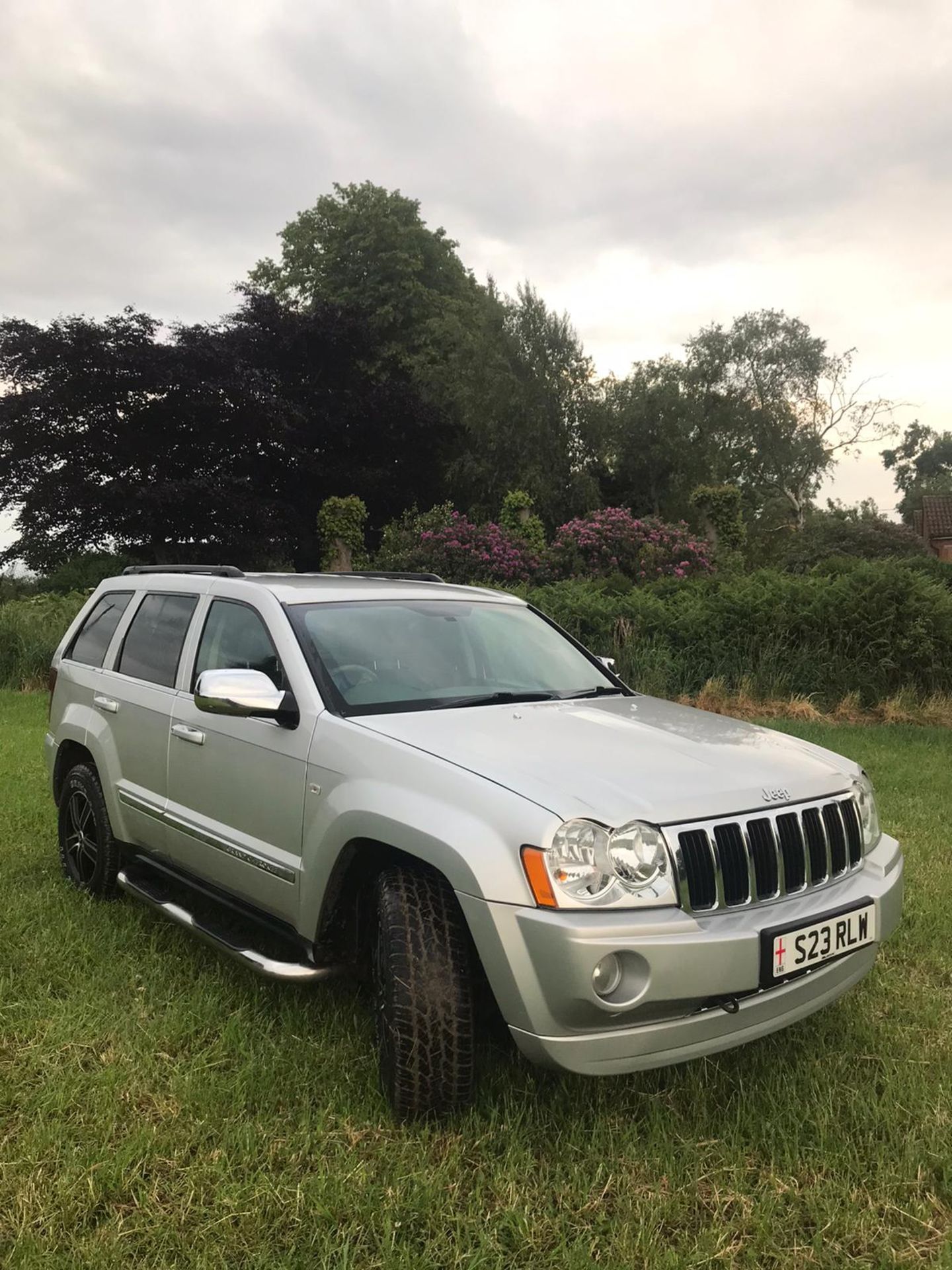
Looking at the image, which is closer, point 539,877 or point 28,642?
point 539,877

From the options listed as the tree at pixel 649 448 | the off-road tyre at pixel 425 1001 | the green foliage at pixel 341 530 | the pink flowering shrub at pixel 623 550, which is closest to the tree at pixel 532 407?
the tree at pixel 649 448

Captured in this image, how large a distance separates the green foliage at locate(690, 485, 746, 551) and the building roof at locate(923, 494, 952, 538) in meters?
19.8

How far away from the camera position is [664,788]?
2666mm

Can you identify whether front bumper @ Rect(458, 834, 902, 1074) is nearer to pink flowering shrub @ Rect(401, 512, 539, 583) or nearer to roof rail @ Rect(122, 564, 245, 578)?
roof rail @ Rect(122, 564, 245, 578)

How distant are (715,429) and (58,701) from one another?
31.7m

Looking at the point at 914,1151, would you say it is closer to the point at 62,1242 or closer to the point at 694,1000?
the point at 694,1000

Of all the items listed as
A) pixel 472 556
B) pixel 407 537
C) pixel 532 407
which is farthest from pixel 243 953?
pixel 532 407

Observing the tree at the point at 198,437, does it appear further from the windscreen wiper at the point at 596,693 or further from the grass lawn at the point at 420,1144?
the grass lawn at the point at 420,1144

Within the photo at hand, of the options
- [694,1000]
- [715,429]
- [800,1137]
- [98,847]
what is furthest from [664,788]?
[715,429]

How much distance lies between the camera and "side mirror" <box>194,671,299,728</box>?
10.4 ft

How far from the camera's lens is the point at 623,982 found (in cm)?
240

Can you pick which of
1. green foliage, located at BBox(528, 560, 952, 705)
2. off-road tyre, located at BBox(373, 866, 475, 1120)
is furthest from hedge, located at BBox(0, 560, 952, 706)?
off-road tyre, located at BBox(373, 866, 475, 1120)

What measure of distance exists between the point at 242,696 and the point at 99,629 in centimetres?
215

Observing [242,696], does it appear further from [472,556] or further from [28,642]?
[472,556]
